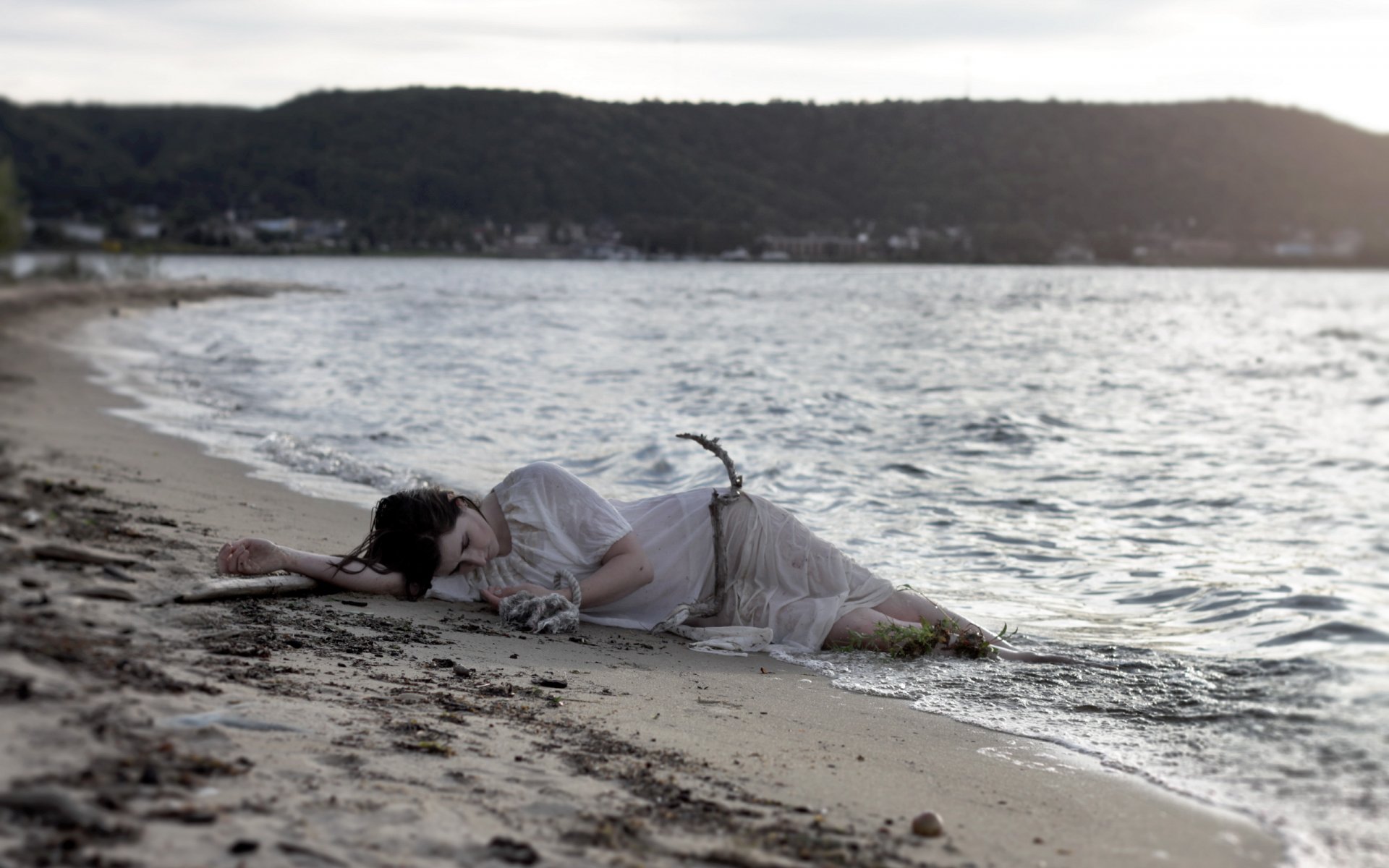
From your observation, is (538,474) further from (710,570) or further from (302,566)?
(302,566)

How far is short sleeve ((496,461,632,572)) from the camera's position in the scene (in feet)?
14.6

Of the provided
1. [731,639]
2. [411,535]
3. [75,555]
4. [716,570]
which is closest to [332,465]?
[411,535]

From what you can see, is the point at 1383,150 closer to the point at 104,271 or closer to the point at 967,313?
the point at 967,313

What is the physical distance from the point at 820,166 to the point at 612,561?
114 m

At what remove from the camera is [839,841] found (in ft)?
8.34

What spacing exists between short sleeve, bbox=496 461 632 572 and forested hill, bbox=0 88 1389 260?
4175 inches

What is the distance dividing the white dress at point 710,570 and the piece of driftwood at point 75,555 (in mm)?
1311

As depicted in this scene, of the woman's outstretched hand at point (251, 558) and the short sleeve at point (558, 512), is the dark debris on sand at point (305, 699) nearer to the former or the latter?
the woman's outstretched hand at point (251, 558)

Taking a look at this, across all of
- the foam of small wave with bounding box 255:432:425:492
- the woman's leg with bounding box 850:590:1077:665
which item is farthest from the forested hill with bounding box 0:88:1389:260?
the woman's leg with bounding box 850:590:1077:665

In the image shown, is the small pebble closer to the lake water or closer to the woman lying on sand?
the lake water

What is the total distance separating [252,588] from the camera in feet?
13.8

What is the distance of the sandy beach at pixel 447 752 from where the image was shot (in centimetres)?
216

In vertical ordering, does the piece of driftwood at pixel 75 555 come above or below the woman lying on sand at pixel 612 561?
above

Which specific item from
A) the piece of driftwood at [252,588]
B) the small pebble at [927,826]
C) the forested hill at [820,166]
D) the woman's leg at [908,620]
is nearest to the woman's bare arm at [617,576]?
the piece of driftwood at [252,588]
